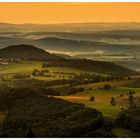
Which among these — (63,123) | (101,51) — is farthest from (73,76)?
(63,123)

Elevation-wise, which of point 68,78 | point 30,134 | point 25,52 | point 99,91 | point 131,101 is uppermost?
point 25,52

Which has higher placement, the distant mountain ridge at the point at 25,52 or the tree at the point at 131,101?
the distant mountain ridge at the point at 25,52

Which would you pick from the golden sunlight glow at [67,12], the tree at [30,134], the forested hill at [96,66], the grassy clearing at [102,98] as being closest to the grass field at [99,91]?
the grassy clearing at [102,98]

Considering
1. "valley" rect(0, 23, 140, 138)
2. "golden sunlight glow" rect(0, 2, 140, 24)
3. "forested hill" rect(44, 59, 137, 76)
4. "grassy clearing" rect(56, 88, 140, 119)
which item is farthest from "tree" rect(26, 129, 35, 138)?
"golden sunlight glow" rect(0, 2, 140, 24)

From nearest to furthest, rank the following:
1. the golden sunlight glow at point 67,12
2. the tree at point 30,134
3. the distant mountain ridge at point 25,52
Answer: the tree at point 30,134
the golden sunlight glow at point 67,12
the distant mountain ridge at point 25,52

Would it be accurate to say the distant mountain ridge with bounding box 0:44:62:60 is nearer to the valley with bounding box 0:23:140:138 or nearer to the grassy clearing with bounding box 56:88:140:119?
the valley with bounding box 0:23:140:138

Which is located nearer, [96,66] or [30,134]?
[30,134]

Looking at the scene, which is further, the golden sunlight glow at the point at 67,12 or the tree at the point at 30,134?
the golden sunlight glow at the point at 67,12

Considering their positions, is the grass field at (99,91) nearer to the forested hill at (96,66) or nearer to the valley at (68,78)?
the valley at (68,78)

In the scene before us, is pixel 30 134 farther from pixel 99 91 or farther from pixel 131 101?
pixel 131 101

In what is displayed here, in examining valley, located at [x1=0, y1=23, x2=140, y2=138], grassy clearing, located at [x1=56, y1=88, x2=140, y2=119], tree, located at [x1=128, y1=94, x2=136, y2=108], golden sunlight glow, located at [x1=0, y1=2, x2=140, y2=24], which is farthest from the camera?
golden sunlight glow, located at [x1=0, y1=2, x2=140, y2=24]

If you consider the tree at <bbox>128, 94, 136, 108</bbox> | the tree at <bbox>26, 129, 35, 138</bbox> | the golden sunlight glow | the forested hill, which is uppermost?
the golden sunlight glow

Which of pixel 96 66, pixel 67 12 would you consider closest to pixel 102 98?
pixel 96 66
